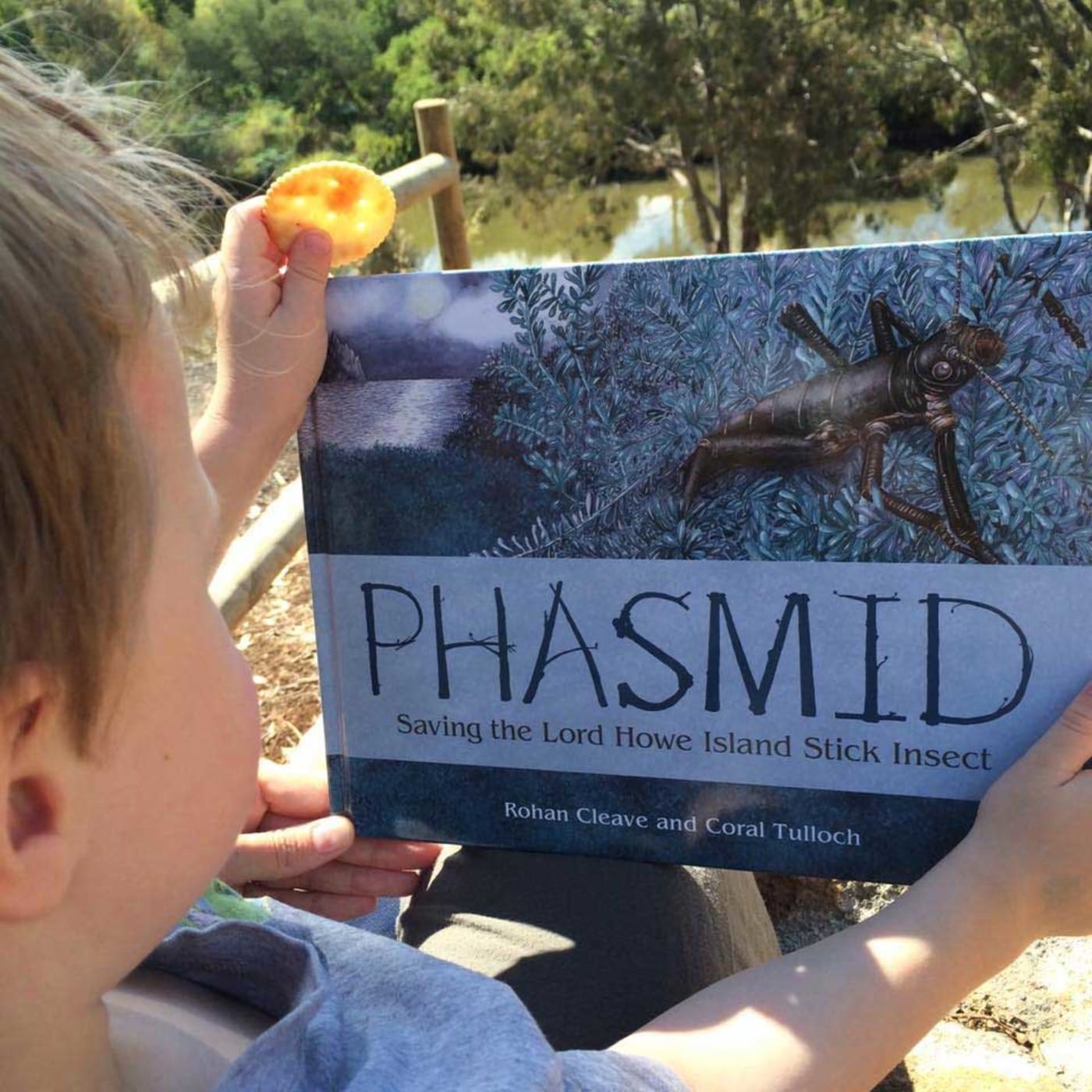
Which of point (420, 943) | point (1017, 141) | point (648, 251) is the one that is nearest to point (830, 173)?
point (1017, 141)

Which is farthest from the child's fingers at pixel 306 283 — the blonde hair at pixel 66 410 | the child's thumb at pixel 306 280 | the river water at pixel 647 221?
the river water at pixel 647 221

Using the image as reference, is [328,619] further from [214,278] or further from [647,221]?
[647,221]

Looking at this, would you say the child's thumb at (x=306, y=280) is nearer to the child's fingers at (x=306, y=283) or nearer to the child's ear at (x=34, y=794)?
the child's fingers at (x=306, y=283)

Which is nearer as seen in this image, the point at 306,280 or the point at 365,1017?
the point at 365,1017

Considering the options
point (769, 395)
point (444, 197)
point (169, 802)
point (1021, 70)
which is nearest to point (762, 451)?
point (769, 395)

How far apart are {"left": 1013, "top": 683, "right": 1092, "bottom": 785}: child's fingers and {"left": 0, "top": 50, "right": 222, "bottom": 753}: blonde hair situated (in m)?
0.48

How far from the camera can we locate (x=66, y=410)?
0.44m

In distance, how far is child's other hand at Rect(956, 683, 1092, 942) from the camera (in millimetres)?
648

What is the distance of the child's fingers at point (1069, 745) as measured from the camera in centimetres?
65

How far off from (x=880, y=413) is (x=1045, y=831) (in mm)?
250

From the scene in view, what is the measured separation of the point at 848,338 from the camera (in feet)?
2.14

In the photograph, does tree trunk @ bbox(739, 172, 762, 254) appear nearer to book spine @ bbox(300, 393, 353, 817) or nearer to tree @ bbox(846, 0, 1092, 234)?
tree @ bbox(846, 0, 1092, 234)

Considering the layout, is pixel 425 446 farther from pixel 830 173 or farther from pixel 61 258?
pixel 830 173

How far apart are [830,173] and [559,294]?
9507 millimetres
